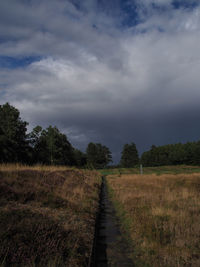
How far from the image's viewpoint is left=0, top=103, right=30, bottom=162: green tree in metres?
46.1

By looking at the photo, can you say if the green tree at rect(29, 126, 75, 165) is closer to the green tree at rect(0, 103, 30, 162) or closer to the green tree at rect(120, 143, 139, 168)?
the green tree at rect(0, 103, 30, 162)

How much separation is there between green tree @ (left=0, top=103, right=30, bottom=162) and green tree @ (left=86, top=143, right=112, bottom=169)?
78.2 meters

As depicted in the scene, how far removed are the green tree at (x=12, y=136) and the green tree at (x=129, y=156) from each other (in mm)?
79393

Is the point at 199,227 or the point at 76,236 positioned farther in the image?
the point at 199,227

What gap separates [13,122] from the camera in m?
49.7

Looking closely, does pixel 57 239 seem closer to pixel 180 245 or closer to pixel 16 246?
pixel 16 246

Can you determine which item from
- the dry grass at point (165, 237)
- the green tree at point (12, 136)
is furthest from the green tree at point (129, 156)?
the dry grass at point (165, 237)

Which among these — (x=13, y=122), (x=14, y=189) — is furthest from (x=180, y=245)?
(x=13, y=122)

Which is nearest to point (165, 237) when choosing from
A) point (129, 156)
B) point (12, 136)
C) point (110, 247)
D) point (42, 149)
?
point (110, 247)

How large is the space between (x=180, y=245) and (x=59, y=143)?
A: 234ft

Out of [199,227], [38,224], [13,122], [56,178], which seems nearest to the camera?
[38,224]

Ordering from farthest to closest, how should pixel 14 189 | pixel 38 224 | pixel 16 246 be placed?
1. pixel 14 189
2. pixel 38 224
3. pixel 16 246

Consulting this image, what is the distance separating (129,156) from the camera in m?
125

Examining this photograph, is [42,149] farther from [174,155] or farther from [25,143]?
[174,155]
